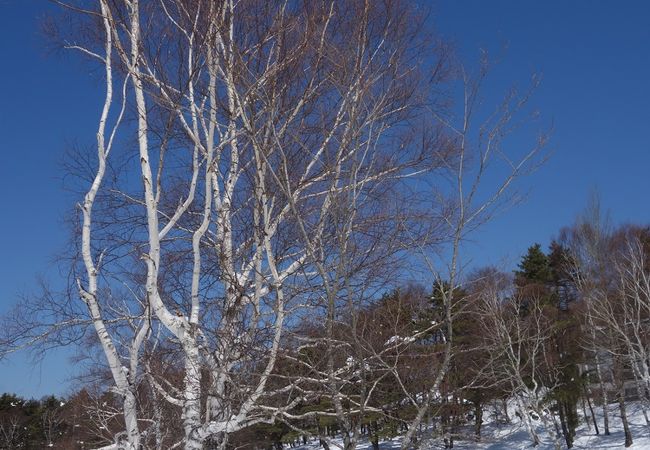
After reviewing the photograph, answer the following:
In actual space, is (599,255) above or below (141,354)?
above

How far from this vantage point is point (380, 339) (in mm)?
6211

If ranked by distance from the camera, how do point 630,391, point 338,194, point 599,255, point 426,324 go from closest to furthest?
point 338,194, point 426,324, point 599,255, point 630,391

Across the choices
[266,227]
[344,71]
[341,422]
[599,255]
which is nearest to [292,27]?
[344,71]

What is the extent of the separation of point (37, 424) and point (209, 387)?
4748 cm

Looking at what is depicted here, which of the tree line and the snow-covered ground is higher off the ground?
the tree line

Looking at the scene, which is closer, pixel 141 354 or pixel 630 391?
pixel 141 354

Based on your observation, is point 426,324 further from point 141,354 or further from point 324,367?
point 141,354

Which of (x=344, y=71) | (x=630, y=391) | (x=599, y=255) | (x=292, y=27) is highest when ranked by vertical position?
(x=599, y=255)

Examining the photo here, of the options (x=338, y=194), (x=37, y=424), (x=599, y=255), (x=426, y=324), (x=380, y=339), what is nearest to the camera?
(x=338, y=194)

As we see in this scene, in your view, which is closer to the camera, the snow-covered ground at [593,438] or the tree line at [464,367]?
the tree line at [464,367]

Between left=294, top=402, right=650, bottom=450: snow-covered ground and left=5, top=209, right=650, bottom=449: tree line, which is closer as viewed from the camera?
left=5, top=209, right=650, bottom=449: tree line

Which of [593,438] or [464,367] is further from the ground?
[464,367]

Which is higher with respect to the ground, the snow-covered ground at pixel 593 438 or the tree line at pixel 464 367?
the tree line at pixel 464 367

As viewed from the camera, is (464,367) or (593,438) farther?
(593,438)
